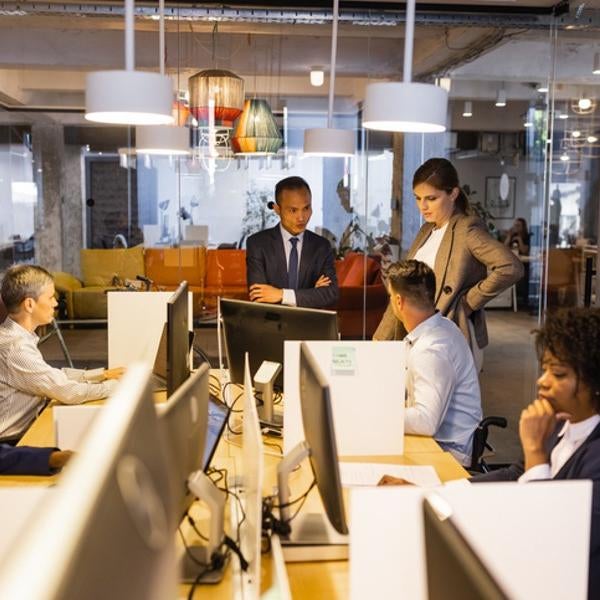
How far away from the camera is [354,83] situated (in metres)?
7.32

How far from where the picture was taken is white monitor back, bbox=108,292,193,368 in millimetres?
4148

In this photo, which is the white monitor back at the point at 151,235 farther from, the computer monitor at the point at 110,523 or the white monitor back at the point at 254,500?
the computer monitor at the point at 110,523

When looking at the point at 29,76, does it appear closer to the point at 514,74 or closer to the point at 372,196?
the point at 372,196

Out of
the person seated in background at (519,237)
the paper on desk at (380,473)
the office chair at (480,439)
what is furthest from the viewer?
the person seated in background at (519,237)

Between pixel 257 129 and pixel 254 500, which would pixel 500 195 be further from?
pixel 254 500

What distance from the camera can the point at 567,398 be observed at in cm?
A: 221

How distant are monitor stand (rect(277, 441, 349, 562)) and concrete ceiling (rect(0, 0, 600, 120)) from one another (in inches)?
178

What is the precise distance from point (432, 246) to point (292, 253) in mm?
809

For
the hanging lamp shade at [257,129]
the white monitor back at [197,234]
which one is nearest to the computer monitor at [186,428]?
the hanging lamp shade at [257,129]

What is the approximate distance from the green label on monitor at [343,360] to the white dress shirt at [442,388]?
438mm

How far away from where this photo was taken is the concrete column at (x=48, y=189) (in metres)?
7.39

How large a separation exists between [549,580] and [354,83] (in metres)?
6.36

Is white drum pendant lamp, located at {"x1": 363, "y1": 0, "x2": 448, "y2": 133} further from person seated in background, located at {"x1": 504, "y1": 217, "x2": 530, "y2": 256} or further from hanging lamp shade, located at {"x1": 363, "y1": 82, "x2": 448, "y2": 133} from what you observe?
person seated in background, located at {"x1": 504, "y1": 217, "x2": 530, "y2": 256}

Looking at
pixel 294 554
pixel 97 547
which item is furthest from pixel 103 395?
pixel 97 547
